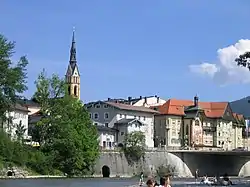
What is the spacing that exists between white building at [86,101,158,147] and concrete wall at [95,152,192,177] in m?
18.8

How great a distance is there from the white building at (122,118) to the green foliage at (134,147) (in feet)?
54.2

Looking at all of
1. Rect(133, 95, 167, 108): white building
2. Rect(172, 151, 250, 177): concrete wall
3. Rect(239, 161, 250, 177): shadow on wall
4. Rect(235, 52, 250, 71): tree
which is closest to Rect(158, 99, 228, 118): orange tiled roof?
Rect(133, 95, 167, 108): white building

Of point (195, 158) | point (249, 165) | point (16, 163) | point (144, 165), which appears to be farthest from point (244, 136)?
point (16, 163)

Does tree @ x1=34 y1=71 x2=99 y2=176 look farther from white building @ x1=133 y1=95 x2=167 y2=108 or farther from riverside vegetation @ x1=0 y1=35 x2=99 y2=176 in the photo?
white building @ x1=133 y1=95 x2=167 y2=108

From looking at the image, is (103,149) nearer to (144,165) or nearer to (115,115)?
(144,165)

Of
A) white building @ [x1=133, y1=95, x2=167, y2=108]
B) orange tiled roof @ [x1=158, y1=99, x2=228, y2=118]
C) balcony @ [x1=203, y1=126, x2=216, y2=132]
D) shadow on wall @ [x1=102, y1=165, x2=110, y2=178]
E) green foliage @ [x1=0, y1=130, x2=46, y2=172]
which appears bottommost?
shadow on wall @ [x1=102, y1=165, x2=110, y2=178]

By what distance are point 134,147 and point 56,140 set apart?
993 inches

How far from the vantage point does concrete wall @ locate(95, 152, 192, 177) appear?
113m

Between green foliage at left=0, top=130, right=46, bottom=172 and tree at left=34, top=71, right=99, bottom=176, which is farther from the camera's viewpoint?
tree at left=34, top=71, right=99, bottom=176

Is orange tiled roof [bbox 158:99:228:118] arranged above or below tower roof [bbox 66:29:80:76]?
below

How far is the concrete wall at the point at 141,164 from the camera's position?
113 m

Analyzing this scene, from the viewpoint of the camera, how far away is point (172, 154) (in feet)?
406

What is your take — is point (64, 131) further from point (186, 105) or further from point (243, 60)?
Answer: point (186, 105)

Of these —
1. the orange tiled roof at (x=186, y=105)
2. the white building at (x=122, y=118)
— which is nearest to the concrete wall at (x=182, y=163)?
the white building at (x=122, y=118)
